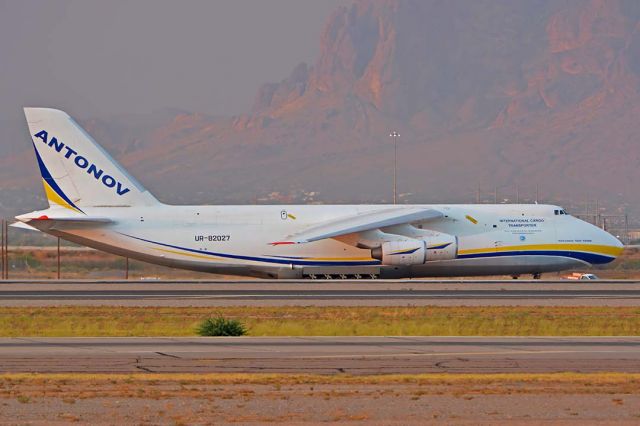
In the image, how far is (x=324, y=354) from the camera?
22.8 m

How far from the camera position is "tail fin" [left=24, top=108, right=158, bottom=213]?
52062mm

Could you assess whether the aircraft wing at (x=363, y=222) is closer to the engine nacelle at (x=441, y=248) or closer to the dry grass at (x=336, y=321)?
the engine nacelle at (x=441, y=248)

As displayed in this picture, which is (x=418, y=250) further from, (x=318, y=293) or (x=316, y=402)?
(x=316, y=402)

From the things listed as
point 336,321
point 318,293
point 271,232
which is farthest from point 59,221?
point 336,321

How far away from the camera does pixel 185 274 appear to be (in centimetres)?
6450

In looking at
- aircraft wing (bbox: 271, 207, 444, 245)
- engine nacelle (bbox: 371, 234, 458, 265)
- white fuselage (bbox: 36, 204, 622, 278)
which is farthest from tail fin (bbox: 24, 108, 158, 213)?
engine nacelle (bbox: 371, 234, 458, 265)

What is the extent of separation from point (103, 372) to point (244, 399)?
3.60 meters

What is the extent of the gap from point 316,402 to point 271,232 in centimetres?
3467

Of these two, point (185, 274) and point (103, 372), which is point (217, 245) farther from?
point (103, 372)

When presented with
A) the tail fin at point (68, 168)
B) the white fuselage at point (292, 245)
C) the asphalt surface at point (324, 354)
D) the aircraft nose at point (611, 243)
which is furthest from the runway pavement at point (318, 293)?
the asphalt surface at point (324, 354)

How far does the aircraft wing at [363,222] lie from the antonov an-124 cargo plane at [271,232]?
50 mm

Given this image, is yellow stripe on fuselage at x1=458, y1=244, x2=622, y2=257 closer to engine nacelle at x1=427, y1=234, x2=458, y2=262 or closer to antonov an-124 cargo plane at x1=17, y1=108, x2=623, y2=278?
antonov an-124 cargo plane at x1=17, y1=108, x2=623, y2=278

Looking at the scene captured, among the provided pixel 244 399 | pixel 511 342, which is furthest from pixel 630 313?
pixel 244 399

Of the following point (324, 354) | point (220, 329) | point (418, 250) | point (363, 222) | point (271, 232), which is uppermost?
point (363, 222)
